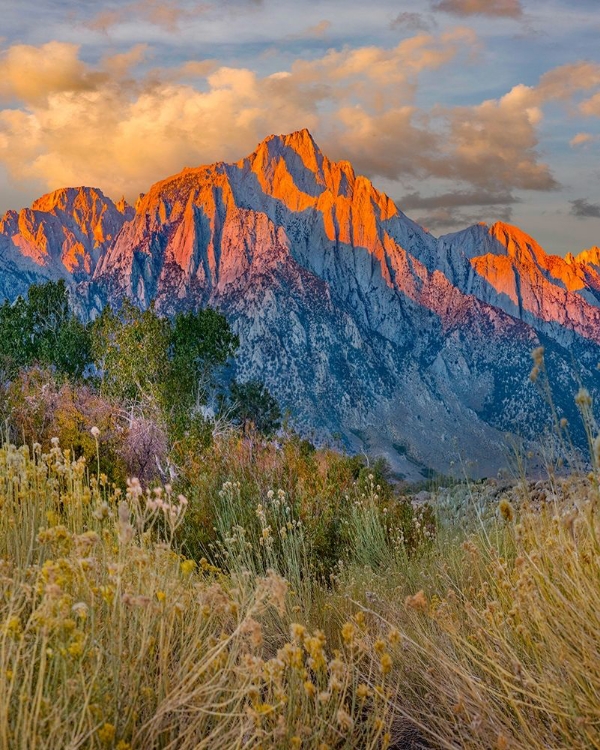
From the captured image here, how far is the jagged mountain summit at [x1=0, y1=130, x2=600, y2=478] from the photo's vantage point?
129 metres

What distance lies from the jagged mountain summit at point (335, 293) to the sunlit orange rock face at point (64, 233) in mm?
507

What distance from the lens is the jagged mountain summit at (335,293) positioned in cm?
12900

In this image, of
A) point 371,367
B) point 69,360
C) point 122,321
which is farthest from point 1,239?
point 122,321

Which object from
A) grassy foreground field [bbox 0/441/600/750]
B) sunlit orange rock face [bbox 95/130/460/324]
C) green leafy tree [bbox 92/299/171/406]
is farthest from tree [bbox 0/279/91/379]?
sunlit orange rock face [bbox 95/130/460/324]

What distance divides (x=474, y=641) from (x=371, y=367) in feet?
455

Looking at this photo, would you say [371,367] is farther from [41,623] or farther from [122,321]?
[41,623]

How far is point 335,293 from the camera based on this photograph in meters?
156

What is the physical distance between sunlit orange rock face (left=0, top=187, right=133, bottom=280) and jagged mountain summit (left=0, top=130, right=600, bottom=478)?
507 mm

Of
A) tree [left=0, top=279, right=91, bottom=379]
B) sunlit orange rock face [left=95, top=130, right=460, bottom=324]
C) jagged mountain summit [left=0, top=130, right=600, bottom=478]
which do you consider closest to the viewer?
tree [left=0, top=279, right=91, bottom=379]

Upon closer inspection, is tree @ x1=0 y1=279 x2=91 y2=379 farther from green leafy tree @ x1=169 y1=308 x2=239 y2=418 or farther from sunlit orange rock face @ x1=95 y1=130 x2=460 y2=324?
sunlit orange rock face @ x1=95 y1=130 x2=460 y2=324

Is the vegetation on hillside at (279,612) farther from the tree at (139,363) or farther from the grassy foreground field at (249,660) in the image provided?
the tree at (139,363)

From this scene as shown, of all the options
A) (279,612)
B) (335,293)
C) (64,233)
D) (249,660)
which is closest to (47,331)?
(279,612)

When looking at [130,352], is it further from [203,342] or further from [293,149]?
[293,149]

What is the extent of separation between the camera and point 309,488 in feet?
27.6
